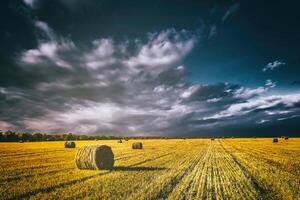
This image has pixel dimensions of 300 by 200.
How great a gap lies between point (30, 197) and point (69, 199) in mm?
1365

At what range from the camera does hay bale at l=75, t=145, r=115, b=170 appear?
1605cm

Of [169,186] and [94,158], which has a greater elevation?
[94,158]

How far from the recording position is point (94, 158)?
15992mm

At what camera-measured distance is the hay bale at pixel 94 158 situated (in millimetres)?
16047

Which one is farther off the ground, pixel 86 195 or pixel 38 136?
pixel 38 136

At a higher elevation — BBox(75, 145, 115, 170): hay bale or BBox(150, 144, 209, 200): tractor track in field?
BBox(75, 145, 115, 170): hay bale

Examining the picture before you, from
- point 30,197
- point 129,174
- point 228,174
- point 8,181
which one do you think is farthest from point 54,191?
point 228,174

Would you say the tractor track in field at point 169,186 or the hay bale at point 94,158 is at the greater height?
the hay bale at point 94,158

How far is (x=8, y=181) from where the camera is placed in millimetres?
11852

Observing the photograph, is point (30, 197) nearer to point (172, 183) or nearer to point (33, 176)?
point (33, 176)

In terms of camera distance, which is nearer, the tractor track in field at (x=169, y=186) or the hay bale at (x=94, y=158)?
the tractor track in field at (x=169, y=186)

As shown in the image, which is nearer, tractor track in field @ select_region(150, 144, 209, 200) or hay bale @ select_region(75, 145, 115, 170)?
tractor track in field @ select_region(150, 144, 209, 200)

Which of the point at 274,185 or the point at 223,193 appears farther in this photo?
the point at 274,185

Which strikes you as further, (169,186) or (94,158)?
(94,158)
